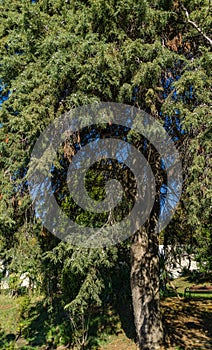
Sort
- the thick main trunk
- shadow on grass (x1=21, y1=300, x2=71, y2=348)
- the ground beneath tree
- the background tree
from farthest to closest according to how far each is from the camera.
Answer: shadow on grass (x1=21, y1=300, x2=71, y2=348), the ground beneath tree, the thick main trunk, the background tree

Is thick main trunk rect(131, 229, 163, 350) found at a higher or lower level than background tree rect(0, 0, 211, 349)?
lower

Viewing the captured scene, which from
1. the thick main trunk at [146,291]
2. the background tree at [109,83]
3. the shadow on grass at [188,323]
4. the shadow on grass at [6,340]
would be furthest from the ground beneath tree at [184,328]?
the shadow on grass at [6,340]

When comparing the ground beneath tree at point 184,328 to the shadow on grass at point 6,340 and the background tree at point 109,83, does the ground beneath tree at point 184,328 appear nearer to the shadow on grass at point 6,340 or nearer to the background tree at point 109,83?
the background tree at point 109,83

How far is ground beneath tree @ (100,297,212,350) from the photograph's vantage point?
22.8 ft

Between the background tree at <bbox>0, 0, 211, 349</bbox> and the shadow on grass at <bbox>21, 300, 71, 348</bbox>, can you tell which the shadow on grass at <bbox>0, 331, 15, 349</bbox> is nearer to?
the shadow on grass at <bbox>21, 300, 71, 348</bbox>

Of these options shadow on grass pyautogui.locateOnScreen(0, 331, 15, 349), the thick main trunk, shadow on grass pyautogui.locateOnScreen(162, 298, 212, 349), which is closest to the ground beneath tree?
shadow on grass pyautogui.locateOnScreen(162, 298, 212, 349)

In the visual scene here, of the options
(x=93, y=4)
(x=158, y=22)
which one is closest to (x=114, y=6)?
(x=93, y=4)

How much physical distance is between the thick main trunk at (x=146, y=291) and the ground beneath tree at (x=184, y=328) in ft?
1.50

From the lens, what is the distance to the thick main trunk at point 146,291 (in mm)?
6816

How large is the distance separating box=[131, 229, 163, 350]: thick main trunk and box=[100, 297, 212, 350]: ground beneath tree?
1.50 feet

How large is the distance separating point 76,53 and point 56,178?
2585mm

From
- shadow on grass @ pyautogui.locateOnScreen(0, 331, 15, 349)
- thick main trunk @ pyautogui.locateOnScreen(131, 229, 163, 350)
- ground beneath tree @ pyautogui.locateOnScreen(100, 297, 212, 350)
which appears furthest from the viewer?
shadow on grass @ pyautogui.locateOnScreen(0, 331, 15, 349)

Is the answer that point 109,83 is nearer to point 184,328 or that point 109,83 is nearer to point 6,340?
point 184,328

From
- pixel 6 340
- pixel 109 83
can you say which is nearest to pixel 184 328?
pixel 6 340
